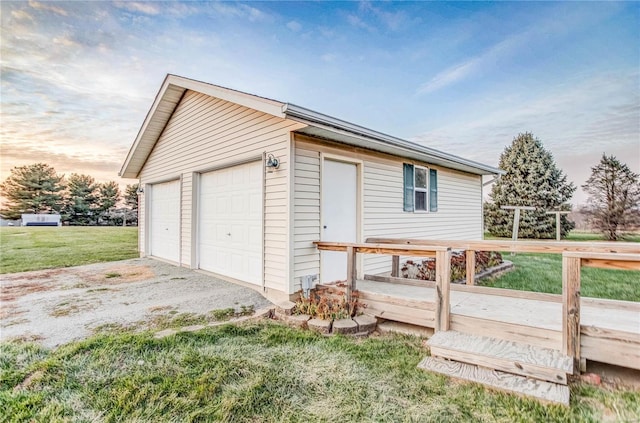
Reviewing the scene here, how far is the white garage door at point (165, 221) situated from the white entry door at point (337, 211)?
467 centimetres

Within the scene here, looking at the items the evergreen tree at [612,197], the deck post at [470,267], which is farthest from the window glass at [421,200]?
the evergreen tree at [612,197]

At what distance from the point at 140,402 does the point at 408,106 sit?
1191 centimetres

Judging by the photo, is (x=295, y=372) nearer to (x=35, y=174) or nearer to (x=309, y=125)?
(x=309, y=125)

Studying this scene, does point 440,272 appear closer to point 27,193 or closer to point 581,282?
point 581,282

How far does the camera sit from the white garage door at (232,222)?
5.60 meters

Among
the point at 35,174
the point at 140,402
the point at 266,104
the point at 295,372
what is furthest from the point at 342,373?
the point at 35,174

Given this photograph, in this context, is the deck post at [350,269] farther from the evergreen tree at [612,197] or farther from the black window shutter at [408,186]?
the evergreen tree at [612,197]

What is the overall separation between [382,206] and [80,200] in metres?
32.6

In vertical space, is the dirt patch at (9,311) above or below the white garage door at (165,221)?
below

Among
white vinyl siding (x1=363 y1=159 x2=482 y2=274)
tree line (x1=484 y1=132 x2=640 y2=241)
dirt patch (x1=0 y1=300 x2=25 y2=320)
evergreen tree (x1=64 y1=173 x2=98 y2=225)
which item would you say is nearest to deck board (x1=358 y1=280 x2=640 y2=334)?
white vinyl siding (x1=363 y1=159 x2=482 y2=274)

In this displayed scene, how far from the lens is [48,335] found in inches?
139

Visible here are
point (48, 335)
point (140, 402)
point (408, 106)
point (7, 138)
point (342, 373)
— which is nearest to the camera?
point (140, 402)

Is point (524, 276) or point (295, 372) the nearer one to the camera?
point (295, 372)

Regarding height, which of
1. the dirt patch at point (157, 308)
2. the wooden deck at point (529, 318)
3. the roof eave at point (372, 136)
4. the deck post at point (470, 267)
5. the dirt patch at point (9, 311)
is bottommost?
the dirt patch at point (9, 311)
